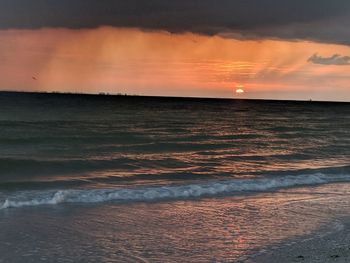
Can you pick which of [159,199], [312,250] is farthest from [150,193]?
[312,250]

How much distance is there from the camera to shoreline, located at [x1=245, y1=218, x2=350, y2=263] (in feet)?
24.5

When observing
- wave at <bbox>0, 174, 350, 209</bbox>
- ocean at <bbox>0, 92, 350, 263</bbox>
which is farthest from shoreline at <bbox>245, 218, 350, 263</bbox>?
wave at <bbox>0, 174, 350, 209</bbox>

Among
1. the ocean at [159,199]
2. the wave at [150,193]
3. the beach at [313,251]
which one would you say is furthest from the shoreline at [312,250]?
the wave at [150,193]

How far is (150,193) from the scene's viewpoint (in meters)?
13.2

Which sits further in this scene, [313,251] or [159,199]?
[159,199]

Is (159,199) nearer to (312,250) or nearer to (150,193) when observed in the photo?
(150,193)

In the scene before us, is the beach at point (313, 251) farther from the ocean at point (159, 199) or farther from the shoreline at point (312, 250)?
the ocean at point (159, 199)

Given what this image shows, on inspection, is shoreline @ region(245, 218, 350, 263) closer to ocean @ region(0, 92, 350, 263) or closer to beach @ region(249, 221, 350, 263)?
beach @ region(249, 221, 350, 263)

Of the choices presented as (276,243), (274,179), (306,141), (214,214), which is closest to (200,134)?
(306,141)

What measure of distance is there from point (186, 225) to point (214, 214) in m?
1.35

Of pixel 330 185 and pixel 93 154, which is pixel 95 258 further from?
pixel 93 154

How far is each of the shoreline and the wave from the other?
4.83m

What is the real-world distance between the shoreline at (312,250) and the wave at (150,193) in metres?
4.83

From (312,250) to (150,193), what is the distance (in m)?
5.98
